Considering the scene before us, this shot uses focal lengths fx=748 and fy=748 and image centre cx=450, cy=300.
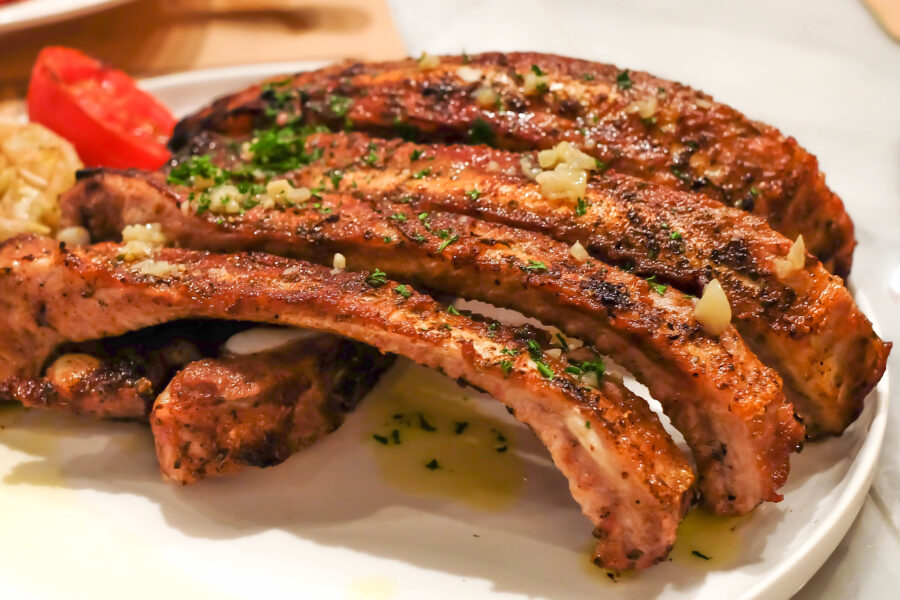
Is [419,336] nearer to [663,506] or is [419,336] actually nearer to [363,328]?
[363,328]

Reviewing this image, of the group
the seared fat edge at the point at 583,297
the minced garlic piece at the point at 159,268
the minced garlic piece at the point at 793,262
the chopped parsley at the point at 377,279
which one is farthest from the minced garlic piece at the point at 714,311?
the minced garlic piece at the point at 159,268

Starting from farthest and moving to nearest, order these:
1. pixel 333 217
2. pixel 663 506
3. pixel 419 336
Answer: pixel 333 217
pixel 419 336
pixel 663 506

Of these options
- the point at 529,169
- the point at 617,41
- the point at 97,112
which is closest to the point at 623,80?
the point at 529,169

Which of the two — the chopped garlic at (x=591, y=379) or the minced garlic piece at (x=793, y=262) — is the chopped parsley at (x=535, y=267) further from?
A: the minced garlic piece at (x=793, y=262)

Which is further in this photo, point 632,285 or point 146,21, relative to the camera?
point 146,21

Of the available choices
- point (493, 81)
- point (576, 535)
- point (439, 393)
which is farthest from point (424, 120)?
point (576, 535)

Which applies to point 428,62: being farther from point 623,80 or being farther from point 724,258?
point 724,258

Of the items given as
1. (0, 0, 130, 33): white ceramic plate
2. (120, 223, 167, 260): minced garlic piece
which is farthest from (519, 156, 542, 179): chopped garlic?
(0, 0, 130, 33): white ceramic plate

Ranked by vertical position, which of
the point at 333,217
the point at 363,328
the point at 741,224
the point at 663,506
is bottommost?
the point at 663,506
